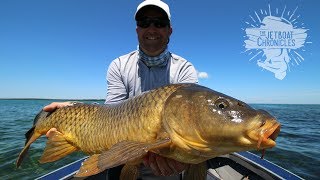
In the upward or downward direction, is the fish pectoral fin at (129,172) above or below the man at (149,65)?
below

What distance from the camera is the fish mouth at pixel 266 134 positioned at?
1839mm

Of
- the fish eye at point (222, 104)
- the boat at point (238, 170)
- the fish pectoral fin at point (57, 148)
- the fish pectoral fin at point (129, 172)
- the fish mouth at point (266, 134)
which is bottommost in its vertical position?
the boat at point (238, 170)

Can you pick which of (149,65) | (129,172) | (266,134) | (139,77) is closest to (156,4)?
(149,65)

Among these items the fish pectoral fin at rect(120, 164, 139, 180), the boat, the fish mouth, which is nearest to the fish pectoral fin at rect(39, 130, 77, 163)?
the boat

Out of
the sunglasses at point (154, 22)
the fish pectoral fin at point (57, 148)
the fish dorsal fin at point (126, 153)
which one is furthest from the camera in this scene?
the sunglasses at point (154, 22)

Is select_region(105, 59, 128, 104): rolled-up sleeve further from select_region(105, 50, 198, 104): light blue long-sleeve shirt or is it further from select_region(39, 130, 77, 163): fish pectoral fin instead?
select_region(39, 130, 77, 163): fish pectoral fin

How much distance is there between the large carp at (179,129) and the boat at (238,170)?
1.65 meters

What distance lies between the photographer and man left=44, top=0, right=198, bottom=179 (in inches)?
157

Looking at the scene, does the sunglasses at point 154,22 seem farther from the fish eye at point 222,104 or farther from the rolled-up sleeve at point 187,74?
the fish eye at point 222,104

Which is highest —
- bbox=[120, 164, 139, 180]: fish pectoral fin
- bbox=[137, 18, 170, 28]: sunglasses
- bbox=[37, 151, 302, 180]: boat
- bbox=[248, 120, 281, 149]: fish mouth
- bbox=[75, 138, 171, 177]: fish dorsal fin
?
bbox=[137, 18, 170, 28]: sunglasses

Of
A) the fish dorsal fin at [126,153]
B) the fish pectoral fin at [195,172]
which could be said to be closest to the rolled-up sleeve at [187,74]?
the fish pectoral fin at [195,172]

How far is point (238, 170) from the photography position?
5258 millimetres

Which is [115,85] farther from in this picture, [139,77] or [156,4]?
[156,4]

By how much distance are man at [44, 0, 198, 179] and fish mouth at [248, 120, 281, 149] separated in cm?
218
